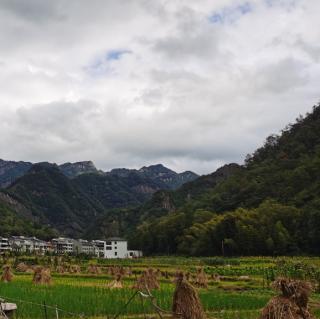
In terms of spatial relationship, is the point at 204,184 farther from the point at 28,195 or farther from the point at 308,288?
the point at 308,288

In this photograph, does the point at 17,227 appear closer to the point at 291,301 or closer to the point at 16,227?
the point at 16,227

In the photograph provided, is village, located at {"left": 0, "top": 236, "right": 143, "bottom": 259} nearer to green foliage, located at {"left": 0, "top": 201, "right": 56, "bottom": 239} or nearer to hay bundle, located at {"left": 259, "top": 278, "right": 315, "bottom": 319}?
green foliage, located at {"left": 0, "top": 201, "right": 56, "bottom": 239}

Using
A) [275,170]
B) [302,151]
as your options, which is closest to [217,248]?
[275,170]

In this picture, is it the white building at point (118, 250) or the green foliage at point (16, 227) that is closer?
the white building at point (118, 250)

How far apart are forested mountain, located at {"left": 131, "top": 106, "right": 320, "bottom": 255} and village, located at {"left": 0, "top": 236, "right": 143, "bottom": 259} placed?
313 cm

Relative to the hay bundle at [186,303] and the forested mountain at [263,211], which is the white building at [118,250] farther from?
the hay bundle at [186,303]

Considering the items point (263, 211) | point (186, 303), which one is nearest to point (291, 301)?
point (186, 303)

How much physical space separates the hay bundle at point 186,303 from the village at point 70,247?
7419 centimetres

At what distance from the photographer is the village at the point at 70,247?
8863 centimetres

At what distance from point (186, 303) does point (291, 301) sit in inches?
46.6

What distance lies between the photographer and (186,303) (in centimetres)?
570

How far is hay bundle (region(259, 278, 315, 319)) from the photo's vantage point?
5.06m

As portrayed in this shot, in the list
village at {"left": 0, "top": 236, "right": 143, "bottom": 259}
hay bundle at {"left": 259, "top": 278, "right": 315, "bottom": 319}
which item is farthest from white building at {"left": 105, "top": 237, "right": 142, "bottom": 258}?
hay bundle at {"left": 259, "top": 278, "right": 315, "bottom": 319}

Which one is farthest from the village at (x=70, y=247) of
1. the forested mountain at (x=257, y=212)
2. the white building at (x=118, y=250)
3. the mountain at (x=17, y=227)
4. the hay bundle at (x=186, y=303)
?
the hay bundle at (x=186, y=303)
